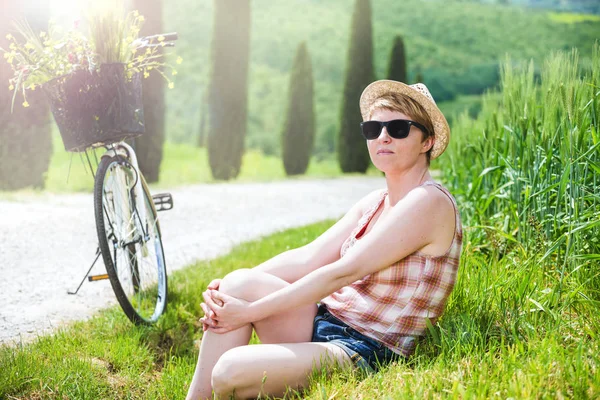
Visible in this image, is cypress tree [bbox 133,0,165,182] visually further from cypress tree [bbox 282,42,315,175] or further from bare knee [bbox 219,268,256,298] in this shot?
bare knee [bbox 219,268,256,298]

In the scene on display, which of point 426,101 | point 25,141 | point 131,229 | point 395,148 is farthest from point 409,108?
point 25,141

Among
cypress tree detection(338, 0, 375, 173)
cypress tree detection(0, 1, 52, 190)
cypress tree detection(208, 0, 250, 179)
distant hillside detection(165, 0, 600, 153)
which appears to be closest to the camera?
cypress tree detection(0, 1, 52, 190)

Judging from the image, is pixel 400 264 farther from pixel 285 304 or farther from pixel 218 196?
pixel 218 196

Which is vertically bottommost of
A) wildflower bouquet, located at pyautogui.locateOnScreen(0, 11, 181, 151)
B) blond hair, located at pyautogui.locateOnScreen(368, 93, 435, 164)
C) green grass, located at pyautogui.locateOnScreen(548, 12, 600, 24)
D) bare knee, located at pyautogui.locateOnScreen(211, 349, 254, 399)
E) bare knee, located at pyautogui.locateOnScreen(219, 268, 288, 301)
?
bare knee, located at pyautogui.locateOnScreen(211, 349, 254, 399)

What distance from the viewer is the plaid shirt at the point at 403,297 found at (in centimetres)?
204

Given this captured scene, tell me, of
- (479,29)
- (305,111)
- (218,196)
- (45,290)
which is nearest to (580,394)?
(45,290)

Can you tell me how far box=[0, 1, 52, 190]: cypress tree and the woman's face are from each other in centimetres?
658

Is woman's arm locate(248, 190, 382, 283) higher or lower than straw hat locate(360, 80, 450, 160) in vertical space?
lower

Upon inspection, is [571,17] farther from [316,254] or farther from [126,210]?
[316,254]

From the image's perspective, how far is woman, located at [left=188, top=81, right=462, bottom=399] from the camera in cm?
198

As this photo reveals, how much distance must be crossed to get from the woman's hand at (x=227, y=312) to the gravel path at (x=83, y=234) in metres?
1.27

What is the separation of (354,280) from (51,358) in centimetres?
149

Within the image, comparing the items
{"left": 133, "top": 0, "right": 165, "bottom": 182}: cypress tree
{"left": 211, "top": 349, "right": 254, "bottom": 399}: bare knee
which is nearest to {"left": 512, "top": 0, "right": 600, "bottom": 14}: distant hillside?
{"left": 133, "top": 0, "right": 165, "bottom": 182}: cypress tree

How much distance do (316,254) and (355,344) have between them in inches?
18.4
